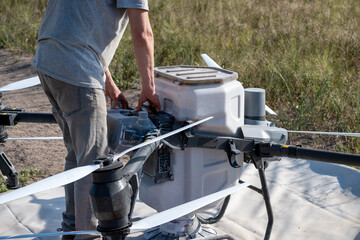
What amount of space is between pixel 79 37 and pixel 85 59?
0.32 feet

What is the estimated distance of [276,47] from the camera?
627cm

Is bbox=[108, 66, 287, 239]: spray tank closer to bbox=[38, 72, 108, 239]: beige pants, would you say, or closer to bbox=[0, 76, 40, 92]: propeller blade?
bbox=[38, 72, 108, 239]: beige pants

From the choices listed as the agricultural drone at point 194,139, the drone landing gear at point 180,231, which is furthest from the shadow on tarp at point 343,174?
the drone landing gear at point 180,231

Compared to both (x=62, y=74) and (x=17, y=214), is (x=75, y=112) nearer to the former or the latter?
(x=62, y=74)

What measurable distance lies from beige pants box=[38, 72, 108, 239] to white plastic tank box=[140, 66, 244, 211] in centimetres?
29

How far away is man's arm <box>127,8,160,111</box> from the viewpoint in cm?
234

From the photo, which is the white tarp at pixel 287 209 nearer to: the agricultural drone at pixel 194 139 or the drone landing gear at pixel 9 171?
the drone landing gear at pixel 9 171

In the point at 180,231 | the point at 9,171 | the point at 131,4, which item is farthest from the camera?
the point at 9,171

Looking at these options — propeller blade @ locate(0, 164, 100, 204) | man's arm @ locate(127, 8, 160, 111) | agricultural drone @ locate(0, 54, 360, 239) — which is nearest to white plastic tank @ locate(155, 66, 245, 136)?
agricultural drone @ locate(0, 54, 360, 239)

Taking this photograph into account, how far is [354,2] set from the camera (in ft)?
25.3

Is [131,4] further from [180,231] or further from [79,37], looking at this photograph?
[180,231]

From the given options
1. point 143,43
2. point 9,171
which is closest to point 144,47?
point 143,43

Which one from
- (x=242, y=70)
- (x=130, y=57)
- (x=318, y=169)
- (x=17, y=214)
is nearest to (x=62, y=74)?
(x=17, y=214)

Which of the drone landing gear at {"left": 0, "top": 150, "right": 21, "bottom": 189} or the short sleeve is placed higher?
the short sleeve
